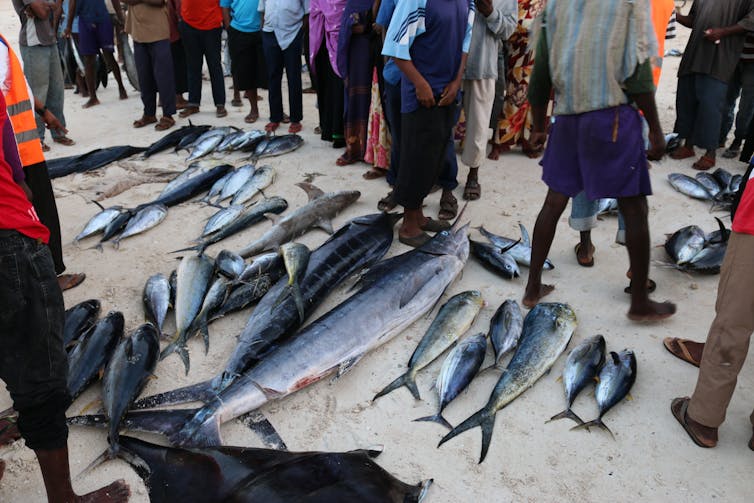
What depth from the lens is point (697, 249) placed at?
13.2 feet

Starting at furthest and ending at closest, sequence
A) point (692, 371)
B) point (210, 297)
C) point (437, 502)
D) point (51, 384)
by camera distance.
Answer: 1. point (210, 297)
2. point (692, 371)
3. point (437, 502)
4. point (51, 384)

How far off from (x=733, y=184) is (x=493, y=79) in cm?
234

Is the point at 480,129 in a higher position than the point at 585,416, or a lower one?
higher

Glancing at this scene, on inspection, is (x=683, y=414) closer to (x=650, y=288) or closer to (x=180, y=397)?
(x=650, y=288)

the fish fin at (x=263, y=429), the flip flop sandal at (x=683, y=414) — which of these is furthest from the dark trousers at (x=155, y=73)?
the flip flop sandal at (x=683, y=414)

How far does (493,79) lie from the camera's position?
517cm

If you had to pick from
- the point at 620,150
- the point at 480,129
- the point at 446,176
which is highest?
the point at 620,150

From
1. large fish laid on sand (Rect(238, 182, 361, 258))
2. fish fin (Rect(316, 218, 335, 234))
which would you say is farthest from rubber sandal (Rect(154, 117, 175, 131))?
fish fin (Rect(316, 218, 335, 234))

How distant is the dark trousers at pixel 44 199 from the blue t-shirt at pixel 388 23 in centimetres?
243

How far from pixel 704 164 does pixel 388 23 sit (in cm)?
370

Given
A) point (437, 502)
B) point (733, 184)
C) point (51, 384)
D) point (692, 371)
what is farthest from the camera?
point (733, 184)

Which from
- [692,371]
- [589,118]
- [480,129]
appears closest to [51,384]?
[589,118]

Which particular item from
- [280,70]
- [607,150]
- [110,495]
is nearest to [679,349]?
[607,150]

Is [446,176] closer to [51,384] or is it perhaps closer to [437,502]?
[437,502]
